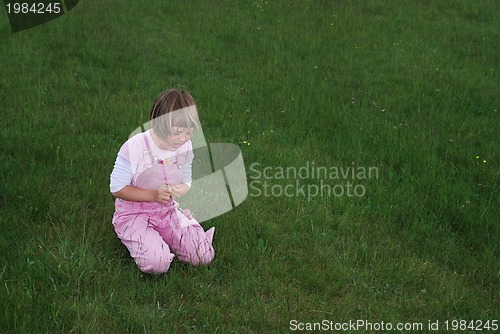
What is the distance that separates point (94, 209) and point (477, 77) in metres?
5.13

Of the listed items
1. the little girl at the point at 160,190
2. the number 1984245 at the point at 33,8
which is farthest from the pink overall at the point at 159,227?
the number 1984245 at the point at 33,8

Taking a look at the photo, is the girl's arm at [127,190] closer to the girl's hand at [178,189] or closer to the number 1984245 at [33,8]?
the girl's hand at [178,189]

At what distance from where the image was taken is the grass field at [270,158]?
12.7 ft

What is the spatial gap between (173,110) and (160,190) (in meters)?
0.55

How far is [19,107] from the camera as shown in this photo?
20.9 feet

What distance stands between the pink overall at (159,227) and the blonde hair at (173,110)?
0.24 m

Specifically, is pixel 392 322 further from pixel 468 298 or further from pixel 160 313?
pixel 160 313

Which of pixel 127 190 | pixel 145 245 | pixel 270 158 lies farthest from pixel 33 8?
pixel 145 245

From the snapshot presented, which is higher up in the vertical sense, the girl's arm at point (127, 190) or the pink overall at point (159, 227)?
the girl's arm at point (127, 190)

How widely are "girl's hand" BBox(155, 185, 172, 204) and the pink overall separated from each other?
13 centimetres

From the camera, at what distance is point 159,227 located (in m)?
4.25

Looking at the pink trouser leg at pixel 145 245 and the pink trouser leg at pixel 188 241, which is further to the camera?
the pink trouser leg at pixel 188 241

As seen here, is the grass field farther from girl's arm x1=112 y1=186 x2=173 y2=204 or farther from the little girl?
girl's arm x1=112 y1=186 x2=173 y2=204

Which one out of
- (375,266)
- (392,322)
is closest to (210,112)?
(375,266)
